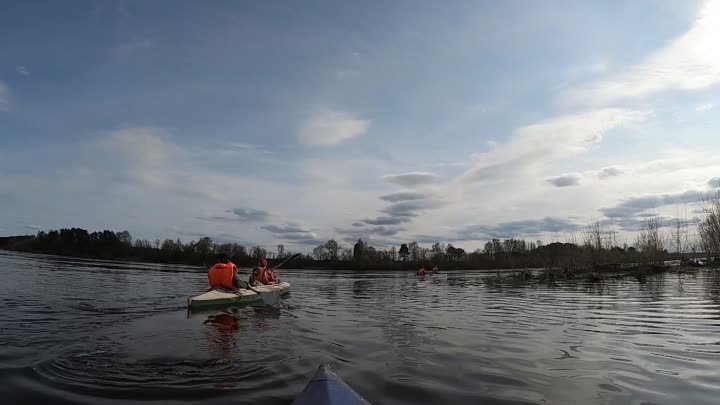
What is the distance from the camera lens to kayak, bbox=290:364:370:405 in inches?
144

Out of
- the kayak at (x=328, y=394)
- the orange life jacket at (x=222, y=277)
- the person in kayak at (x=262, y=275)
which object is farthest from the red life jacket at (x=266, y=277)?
the kayak at (x=328, y=394)

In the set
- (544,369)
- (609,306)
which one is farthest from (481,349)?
(609,306)

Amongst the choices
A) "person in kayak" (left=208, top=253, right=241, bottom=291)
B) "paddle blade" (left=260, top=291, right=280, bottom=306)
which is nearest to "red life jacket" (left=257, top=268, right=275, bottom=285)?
"paddle blade" (left=260, top=291, right=280, bottom=306)

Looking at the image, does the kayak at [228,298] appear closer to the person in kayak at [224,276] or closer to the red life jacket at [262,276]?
the person in kayak at [224,276]

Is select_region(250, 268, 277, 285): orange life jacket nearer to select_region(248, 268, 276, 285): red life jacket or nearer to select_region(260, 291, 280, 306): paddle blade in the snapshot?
select_region(248, 268, 276, 285): red life jacket

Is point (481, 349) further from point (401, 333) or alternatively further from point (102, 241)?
point (102, 241)

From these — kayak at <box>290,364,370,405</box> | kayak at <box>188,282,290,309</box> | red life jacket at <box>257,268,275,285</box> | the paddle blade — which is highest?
kayak at <box>290,364,370,405</box>

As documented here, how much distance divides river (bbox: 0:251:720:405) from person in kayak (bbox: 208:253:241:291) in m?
1.74

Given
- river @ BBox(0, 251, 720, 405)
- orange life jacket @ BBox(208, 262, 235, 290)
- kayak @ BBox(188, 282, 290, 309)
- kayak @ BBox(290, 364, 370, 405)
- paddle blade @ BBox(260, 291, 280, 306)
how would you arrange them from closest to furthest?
kayak @ BBox(290, 364, 370, 405) → river @ BBox(0, 251, 720, 405) → kayak @ BBox(188, 282, 290, 309) → orange life jacket @ BBox(208, 262, 235, 290) → paddle blade @ BBox(260, 291, 280, 306)

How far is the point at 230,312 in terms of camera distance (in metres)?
14.3

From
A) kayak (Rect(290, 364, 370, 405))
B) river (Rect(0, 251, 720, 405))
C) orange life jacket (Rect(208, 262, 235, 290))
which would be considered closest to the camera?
kayak (Rect(290, 364, 370, 405))

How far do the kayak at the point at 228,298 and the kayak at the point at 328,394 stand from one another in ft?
35.5

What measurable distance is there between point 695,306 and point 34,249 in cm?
13866

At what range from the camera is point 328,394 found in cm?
375
